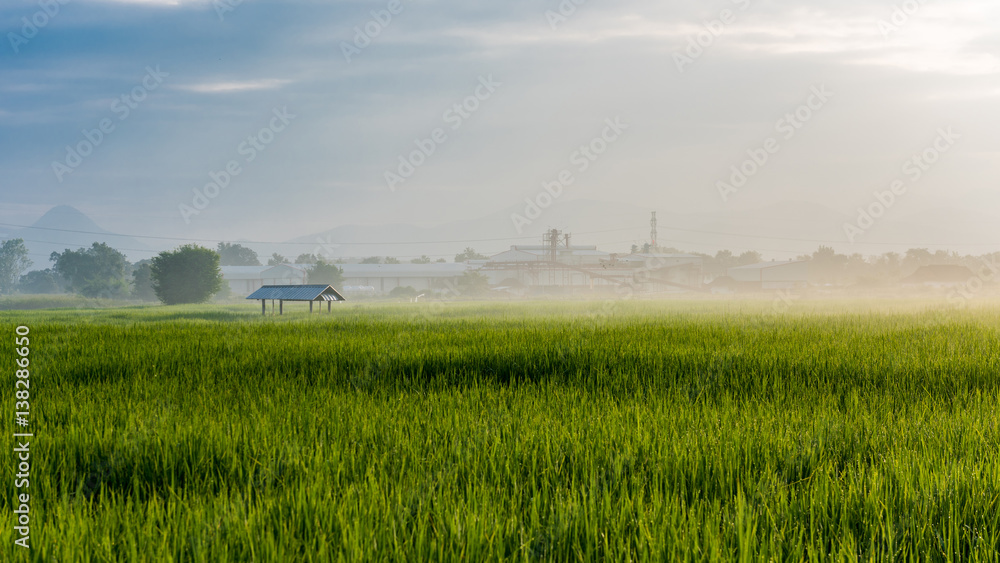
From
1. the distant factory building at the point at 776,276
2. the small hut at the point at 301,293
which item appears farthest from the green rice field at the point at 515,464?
the distant factory building at the point at 776,276

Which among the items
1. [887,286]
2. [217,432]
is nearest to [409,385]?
[217,432]

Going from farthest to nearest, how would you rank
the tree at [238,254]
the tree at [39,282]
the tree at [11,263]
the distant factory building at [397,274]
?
the tree at [238,254], the tree at [11,263], the tree at [39,282], the distant factory building at [397,274]

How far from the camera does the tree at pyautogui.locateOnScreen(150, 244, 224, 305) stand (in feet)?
196

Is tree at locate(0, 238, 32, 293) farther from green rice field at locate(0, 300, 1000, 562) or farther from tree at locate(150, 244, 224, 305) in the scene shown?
green rice field at locate(0, 300, 1000, 562)

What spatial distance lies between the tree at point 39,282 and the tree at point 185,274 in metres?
67.4

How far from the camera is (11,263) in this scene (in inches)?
4390

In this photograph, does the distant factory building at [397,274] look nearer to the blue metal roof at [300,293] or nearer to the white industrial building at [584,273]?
the white industrial building at [584,273]

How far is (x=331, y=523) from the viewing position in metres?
2.24

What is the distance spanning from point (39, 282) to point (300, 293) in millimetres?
116888

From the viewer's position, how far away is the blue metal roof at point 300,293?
25562mm

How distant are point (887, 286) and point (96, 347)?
8036cm

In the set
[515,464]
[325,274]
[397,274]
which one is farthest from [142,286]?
[515,464]

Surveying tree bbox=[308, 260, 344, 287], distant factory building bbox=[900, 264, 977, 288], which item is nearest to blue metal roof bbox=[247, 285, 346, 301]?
tree bbox=[308, 260, 344, 287]

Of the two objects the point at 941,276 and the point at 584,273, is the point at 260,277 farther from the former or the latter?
the point at 941,276
